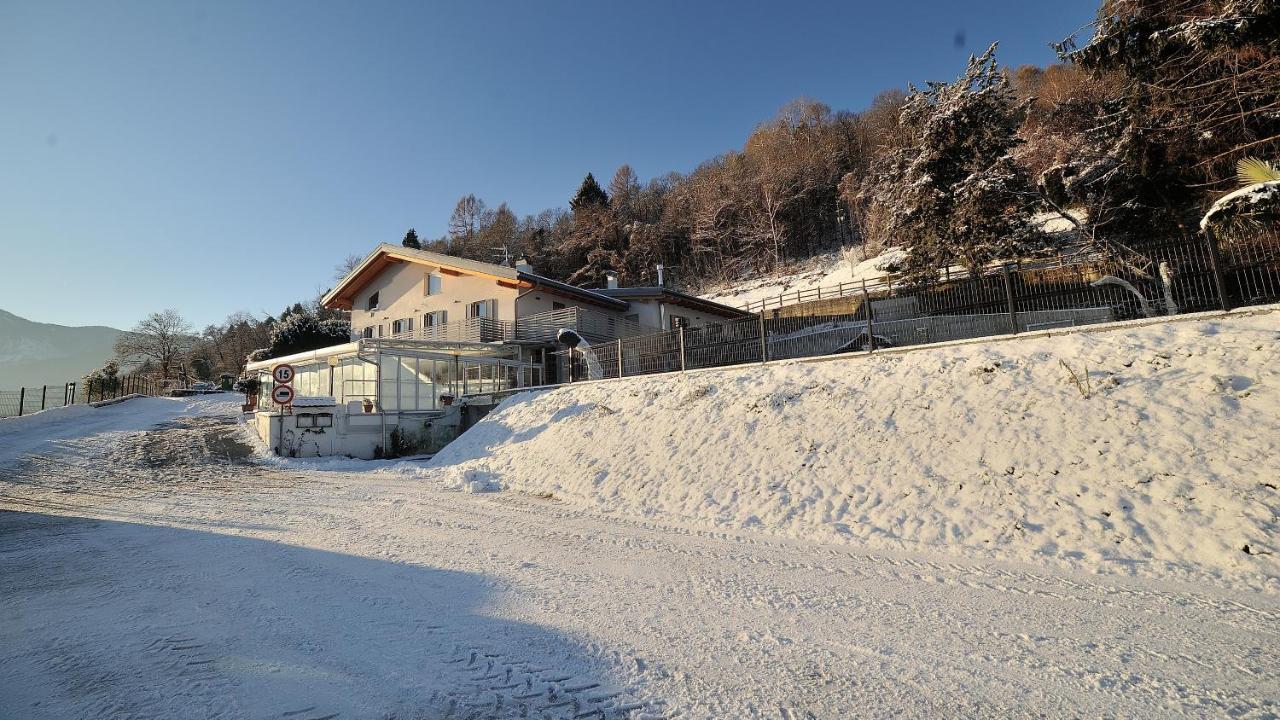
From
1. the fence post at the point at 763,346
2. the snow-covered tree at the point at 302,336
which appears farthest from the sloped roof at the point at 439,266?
the fence post at the point at 763,346

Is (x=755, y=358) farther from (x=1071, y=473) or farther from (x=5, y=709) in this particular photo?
(x=5, y=709)

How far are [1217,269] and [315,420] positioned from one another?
22267 millimetres

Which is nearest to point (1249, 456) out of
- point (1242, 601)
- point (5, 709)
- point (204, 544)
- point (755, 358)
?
point (1242, 601)

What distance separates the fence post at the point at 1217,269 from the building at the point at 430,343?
18.9 metres

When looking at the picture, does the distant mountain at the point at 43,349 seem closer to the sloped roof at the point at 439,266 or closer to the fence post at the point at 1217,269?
the sloped roof at the point at 439,266

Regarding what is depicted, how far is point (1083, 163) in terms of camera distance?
22016 millimetres

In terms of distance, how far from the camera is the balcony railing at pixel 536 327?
969 inches

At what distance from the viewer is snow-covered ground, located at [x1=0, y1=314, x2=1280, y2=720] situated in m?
3.09

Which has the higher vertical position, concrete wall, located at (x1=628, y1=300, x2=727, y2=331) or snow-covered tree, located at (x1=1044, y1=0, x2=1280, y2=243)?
snow-covered tree, located at (x1=1044, y1=0, x2=1280, y2=243)

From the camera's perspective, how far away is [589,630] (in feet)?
12.9

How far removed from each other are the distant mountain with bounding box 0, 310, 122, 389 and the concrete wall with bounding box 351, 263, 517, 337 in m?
162

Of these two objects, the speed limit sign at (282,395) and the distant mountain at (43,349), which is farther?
the distant mountain at (43,349)

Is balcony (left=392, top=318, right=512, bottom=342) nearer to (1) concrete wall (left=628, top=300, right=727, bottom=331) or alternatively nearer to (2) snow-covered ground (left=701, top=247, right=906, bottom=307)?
(1) concrete wall (left=628, top=300, right=727, bottom=331)

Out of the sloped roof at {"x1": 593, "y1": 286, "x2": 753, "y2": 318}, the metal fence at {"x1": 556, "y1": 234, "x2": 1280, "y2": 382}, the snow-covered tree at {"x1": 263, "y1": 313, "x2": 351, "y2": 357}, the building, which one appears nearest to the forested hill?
the metal fence at {"x1": 556, "y1": 234, "x2": 1280, "y2": 382}
